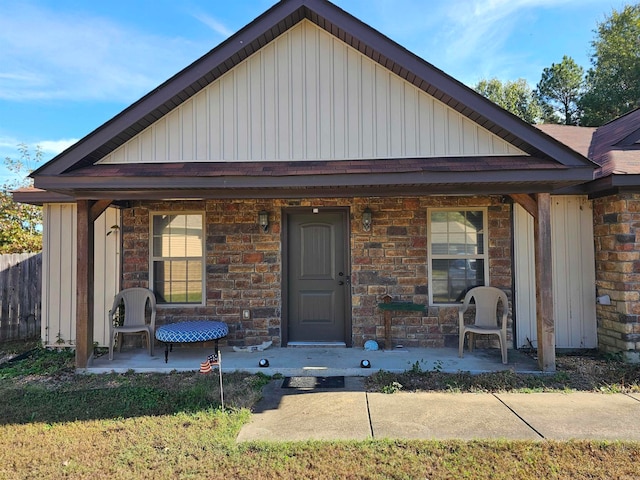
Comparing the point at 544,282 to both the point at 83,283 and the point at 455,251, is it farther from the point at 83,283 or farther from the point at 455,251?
the point at 83,283

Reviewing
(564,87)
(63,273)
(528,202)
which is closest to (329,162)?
(528,202)

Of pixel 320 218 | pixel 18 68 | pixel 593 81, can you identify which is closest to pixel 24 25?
pixel 18 68

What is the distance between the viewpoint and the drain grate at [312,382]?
485cm

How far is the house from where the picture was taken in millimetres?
5031

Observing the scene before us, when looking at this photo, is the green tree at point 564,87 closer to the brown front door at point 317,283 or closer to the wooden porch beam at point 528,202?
the wooden porch beam at point 528,202

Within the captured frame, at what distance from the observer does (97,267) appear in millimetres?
6578

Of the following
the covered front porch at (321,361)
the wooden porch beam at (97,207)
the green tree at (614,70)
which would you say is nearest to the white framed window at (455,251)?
the covered front porch at (321,361)

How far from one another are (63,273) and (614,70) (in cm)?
2439

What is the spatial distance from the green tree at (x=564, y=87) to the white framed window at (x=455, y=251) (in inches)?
793

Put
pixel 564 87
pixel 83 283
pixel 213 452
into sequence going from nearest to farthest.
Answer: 1. pixel 213 452
2. pixel 83 283
3. pixel 564 87

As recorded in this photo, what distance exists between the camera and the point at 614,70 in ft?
65.1

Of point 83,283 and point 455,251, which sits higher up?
point 455,251

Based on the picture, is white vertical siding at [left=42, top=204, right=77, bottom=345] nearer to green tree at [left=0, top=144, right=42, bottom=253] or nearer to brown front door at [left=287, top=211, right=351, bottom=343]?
brown front door at [left=287, top=211, right=351, bottom=343]

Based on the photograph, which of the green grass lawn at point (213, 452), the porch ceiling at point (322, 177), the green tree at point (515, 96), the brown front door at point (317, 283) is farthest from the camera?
the green tree at point (515, 96)
